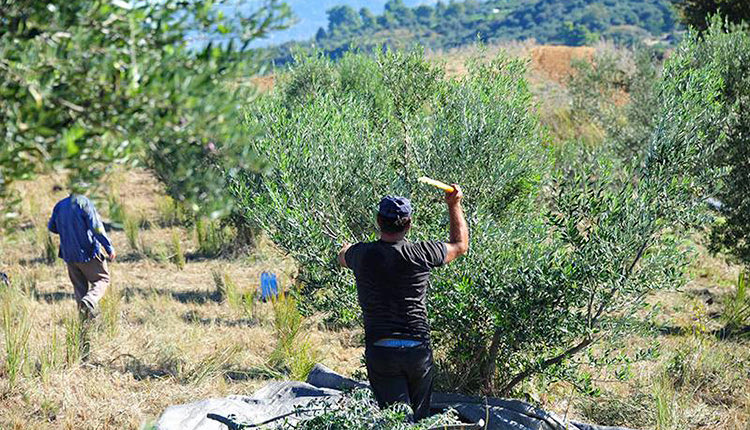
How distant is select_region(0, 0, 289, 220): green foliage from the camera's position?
8.91ft

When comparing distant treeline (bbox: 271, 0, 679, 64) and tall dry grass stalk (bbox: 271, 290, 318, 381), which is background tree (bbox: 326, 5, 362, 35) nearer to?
distant treeline (bbox: 271, 0, 679, 64)

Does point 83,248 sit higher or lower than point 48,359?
higher

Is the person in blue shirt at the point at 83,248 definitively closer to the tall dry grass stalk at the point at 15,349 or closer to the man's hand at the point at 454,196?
the tall dry grass stalk at the point at 15,349

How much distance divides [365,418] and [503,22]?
11799cm

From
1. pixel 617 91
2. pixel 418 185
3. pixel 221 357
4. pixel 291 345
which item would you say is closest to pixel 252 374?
pixel 221 357

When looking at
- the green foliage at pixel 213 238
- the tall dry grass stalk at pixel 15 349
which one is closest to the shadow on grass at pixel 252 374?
the tall dry grass stalk at pixel 15 349

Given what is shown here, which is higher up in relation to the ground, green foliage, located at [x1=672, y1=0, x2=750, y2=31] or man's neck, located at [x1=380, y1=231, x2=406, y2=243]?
green foliage, located at [x1=672, y1=0, x2=750, y2=31]

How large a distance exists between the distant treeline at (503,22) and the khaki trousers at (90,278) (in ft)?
277

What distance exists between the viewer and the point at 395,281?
179 inches

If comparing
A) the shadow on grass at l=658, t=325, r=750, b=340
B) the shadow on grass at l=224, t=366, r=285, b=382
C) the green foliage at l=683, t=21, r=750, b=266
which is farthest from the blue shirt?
the green foliage at l=683, t=21, r=750, b=266

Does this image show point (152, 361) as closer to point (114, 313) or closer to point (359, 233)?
point (114, 313)

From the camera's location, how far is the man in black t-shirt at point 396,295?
4.52 metres

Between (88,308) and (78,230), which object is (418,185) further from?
(88,308)

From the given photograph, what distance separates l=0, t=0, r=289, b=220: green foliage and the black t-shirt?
5.22ft
